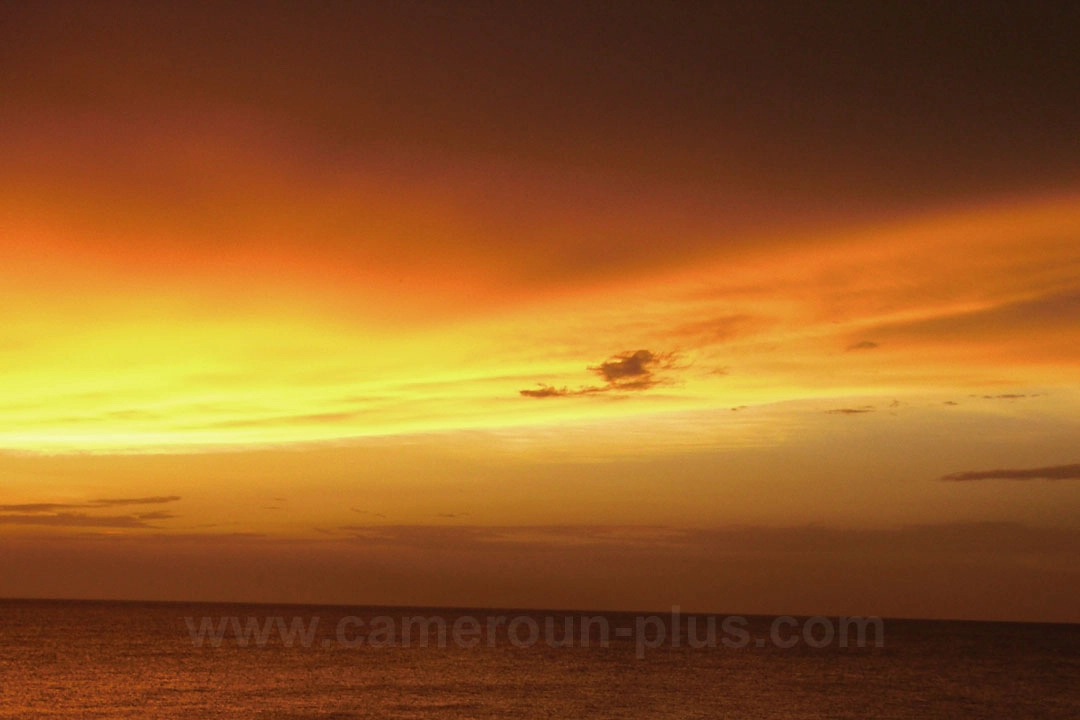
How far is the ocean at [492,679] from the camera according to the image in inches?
2293

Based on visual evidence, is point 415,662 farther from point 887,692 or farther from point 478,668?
point 887,692

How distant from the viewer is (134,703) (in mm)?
58125

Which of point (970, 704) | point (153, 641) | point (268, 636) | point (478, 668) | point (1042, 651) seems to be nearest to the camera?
point (970, 704)

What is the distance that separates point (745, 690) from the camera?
7250 centimetres

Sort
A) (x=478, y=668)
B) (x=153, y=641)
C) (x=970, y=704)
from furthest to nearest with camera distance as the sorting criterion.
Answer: (x=153, y=641), (x=478, y=668), (x=970, y=704)

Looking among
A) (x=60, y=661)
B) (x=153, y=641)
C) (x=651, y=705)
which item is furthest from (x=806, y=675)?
(x=153, y=641)

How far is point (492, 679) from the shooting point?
246ft

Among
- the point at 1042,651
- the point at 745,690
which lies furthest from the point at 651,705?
the point at 1042,651

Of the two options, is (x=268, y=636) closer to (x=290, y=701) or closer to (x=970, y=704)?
(x=290, y=701)

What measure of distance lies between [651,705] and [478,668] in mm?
27228

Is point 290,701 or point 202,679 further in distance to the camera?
point 202,679

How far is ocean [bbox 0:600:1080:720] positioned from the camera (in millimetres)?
58250

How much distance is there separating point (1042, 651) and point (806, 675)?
232ft

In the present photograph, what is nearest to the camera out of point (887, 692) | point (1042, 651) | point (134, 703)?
point (134, 703)
